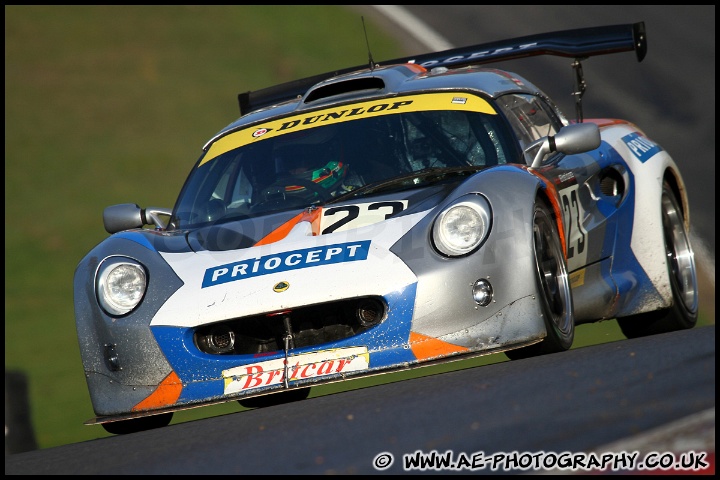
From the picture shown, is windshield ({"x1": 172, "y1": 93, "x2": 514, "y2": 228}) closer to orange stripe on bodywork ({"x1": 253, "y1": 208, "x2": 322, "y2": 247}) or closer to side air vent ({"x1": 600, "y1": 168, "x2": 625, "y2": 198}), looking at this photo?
orange stripe on bodywork ({"x1": 253, "y1": 208, "x2": 322, "y2": 247})

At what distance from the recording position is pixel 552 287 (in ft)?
20.0

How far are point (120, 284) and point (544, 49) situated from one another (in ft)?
11.5

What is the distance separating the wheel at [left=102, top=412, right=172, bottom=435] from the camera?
6305 mm

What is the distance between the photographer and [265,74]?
744 inches

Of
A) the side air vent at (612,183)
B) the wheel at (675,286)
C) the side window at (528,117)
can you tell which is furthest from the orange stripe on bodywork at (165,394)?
the wheel at (675,286)

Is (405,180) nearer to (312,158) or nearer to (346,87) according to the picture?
(312,158)

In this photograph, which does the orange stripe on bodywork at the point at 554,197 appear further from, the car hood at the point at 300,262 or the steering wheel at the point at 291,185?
the steering wheel at the point at 291,185

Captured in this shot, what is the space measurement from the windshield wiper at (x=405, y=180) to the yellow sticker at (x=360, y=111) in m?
0.66

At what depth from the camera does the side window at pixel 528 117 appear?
7004mm

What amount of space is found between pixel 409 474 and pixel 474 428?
59 centimetres

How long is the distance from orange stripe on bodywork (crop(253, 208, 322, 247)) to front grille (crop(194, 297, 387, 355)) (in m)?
0.40

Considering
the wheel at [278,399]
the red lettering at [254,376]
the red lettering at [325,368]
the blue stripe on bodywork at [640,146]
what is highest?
the blue stripe on bodywork at [640,146]

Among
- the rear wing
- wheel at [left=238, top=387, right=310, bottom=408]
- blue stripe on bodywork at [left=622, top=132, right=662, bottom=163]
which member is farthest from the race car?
wheel at [left=238, top=387, right=310, bottom=408]

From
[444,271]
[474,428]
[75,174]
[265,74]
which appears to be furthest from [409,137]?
[265,74]
